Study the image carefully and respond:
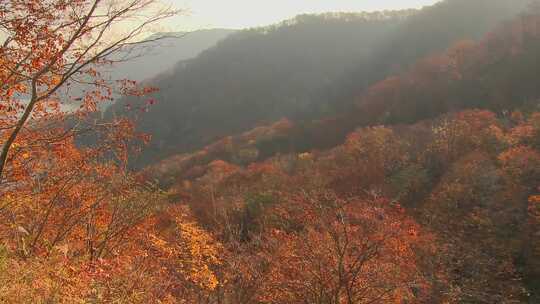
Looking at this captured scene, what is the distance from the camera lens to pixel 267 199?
39469 millimetres

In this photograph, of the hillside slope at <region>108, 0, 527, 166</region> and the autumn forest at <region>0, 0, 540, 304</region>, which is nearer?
the autumn forest at <region>0, 0, 540, 304</region>

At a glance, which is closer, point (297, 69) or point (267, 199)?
point (267, 199)

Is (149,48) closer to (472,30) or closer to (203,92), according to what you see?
(472,30)

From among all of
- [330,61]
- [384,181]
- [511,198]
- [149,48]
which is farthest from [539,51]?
[330,61]

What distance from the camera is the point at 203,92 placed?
17688 cm

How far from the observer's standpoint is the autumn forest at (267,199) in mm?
9594

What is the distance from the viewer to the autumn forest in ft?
31.5

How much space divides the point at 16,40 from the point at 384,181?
37.8m

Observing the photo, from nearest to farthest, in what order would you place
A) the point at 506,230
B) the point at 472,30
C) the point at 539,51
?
the point at 506,230 < the point at 539,51 < the point at 472,30

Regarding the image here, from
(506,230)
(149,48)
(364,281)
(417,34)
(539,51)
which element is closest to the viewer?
(149,48)

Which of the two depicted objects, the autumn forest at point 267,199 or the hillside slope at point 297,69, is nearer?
the autumn forest at point 267,199

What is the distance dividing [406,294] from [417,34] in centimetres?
13545

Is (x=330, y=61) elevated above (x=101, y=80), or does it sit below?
below

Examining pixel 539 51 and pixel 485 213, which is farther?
pixel 539 51
